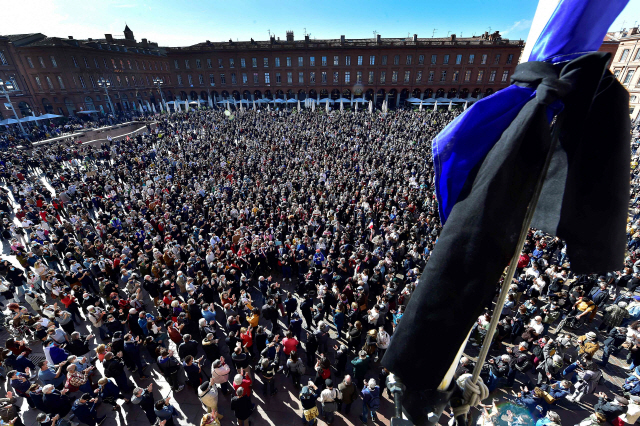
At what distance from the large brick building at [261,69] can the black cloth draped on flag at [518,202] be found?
51.7 m

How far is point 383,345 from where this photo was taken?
23.8ft

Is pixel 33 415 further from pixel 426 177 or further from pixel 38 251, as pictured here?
pixel 426 177

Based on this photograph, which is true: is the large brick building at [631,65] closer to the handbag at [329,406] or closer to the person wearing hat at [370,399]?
the person wearing hat at [370,399]

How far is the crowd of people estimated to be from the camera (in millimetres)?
6672

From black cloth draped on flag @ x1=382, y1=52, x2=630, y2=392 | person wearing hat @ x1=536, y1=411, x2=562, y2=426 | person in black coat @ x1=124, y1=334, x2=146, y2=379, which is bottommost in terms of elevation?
person in black coat @ x1=124, y1=334, x2=146, y2=379

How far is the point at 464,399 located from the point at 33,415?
402 inches

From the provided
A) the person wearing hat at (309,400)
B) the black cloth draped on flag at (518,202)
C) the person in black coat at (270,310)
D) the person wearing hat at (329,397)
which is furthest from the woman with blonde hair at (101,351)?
the black cloth draped on flag at (518,202)

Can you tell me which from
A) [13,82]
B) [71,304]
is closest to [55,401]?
[71,304]

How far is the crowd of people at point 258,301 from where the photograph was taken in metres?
6.67

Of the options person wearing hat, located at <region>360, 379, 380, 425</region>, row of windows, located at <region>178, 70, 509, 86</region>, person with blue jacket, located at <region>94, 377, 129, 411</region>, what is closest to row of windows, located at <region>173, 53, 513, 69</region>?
row of windows, located at <region>178, 70, 509, 86</region>

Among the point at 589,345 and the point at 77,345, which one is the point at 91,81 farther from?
the point at 589,345

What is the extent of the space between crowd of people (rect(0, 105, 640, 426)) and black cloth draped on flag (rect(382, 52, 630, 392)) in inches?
76.1

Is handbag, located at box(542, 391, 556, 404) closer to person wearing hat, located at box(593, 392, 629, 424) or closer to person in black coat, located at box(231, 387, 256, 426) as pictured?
person wearing hat, located at box(593, 392, 629, 424)

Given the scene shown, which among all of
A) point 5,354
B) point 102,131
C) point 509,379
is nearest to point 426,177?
point 509,379
